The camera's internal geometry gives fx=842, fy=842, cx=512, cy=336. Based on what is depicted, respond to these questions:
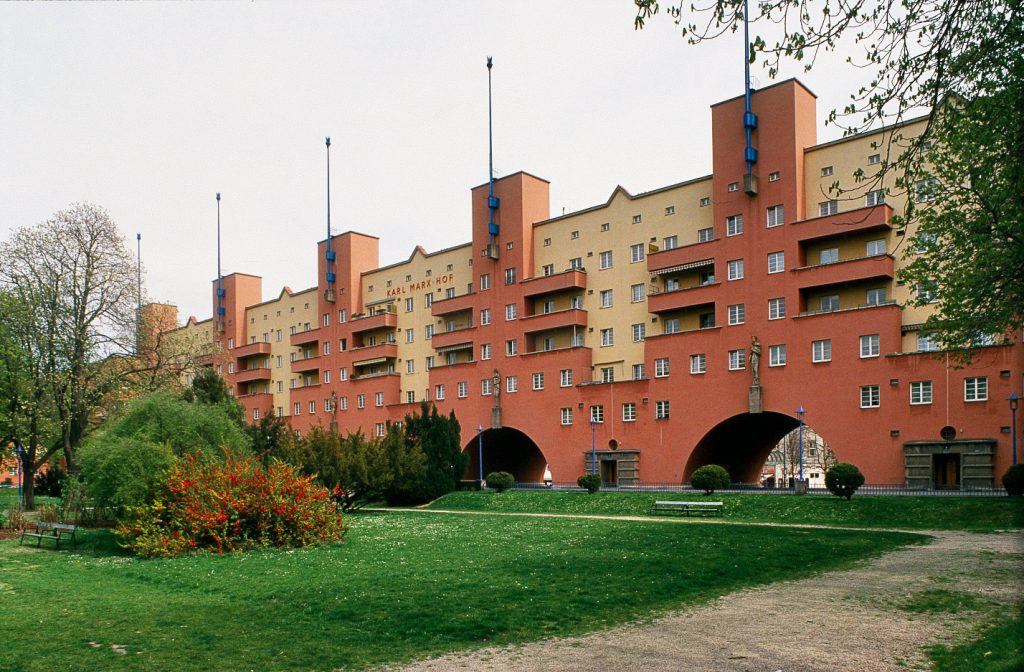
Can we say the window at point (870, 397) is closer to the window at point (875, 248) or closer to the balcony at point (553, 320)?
the window at point (875, 248)

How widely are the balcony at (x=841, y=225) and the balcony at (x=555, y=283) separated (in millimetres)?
16034

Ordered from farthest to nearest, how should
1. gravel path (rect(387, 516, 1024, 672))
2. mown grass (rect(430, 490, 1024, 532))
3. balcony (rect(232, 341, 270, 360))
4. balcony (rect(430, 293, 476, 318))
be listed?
A: balcony (rect(232, 341, 270, 360)) < balcony (rect(430, 293, 476, 318)) < mown grass (rect(430, 490, 1024, 532)) < gravel path (rect(387, 516, 1024, 672))

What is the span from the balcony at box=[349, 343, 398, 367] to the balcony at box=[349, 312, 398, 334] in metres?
1.58

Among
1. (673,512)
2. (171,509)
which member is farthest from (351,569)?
(673,512)

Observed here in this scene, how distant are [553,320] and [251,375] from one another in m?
42.7

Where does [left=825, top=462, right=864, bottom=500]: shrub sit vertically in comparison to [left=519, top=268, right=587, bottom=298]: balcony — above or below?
below

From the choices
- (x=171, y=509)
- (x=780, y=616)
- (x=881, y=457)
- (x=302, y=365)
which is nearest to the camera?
(x=780, y=616)

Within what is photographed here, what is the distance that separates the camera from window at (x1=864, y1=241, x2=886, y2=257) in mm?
45500

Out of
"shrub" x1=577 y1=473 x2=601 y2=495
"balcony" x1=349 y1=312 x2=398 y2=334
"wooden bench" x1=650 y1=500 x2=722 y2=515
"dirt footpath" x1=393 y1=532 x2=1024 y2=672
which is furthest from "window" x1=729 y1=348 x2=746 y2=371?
"balcony" x1=349 y1=312 x2=398 y2=334

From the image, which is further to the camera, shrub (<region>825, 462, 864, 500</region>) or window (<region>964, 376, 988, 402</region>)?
window (<region>964, 376, 988, 402</region>)

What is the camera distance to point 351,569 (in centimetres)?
1811

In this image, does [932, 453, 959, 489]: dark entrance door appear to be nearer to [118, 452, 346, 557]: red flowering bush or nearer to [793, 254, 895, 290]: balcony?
[793, 254, 895, 290]: balcony

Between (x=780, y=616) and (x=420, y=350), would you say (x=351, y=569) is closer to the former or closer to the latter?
(x=780, y=616)

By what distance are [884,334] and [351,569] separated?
3443 centimetres
